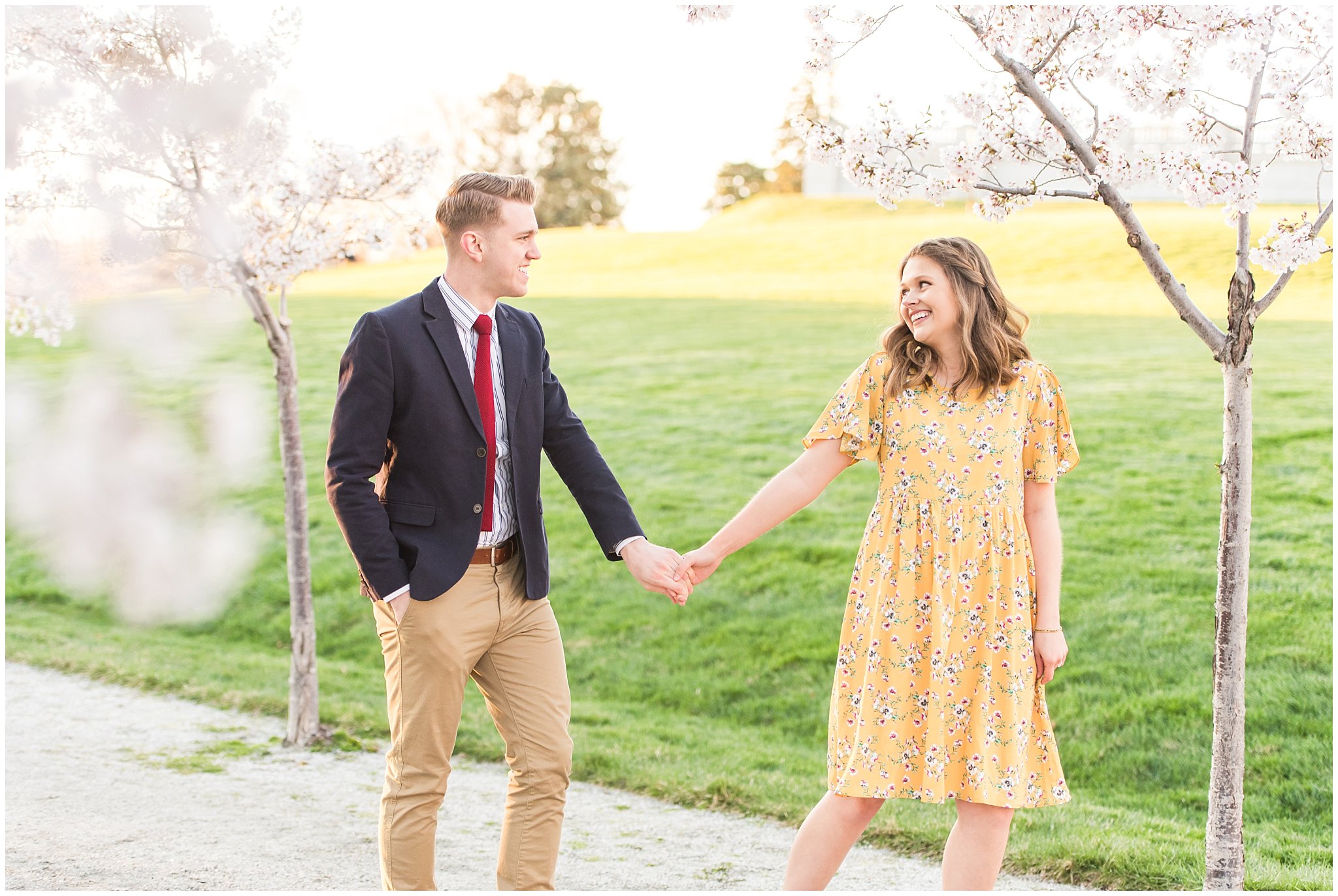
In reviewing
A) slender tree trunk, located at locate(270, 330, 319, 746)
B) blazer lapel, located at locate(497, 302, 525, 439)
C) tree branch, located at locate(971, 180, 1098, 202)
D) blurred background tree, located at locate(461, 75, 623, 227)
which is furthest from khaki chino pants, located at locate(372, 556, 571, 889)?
blurred background tree, located at locate(461, 75, 623, 227)

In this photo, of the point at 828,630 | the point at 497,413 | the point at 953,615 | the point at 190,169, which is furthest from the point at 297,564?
the point at 953,615

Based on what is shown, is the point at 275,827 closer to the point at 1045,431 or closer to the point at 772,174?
the point at 1045,431

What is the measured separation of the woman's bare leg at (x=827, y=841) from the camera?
9.83ft

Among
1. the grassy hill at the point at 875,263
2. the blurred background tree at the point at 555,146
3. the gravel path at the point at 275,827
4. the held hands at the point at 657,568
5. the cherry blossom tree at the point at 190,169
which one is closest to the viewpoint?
the held hands at the point at 657,568

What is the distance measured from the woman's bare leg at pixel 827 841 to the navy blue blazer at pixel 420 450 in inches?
35.7

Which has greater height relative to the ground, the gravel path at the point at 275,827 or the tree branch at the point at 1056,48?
the tree branch at the point at 1056,48

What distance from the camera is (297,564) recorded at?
225 inches

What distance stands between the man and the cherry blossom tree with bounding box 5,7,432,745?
8.77 ft

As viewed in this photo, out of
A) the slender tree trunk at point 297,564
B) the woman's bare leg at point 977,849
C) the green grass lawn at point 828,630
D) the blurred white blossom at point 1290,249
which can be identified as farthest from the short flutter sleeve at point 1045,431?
the slender tree trunk at point 297,564

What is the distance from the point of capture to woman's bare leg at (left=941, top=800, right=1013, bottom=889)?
9.61 ft

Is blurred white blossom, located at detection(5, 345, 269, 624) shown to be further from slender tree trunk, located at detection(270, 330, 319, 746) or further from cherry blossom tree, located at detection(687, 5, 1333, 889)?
cherry blossom tree, located at detection(687, 5, 1333, 889)

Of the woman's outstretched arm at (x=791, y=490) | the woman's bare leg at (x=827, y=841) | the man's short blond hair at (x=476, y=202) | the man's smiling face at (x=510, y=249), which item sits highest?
A: the man's short blond hair at (x=476, y=202)

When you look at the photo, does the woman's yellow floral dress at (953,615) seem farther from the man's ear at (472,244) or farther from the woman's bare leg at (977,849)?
the man's ear at (472,244)

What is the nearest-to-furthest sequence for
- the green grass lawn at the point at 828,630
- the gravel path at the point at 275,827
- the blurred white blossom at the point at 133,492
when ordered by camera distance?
1. the gravel path at the point at 275,827
2. the green grass lawn at the point at 828,630
3. the blurred white blossom at the point at 133,492
